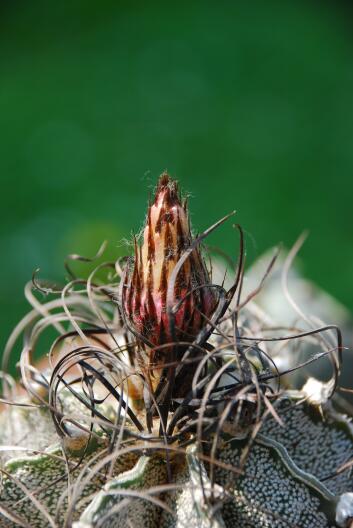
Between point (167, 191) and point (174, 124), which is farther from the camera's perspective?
point (174, 124)

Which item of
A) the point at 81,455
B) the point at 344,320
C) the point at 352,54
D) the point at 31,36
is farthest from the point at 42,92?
the point at 81,455

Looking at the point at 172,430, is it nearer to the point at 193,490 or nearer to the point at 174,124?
the point at 193,490

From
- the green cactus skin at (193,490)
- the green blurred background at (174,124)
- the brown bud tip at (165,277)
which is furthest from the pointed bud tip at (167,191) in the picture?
the green blurred background at (174,124)

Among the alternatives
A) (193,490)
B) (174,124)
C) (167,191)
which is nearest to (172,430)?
(193,490)

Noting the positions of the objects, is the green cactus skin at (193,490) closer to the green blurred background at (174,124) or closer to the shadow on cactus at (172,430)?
the shadow on cactus at (172,430)

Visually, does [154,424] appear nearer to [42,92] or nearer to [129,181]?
[129,181]

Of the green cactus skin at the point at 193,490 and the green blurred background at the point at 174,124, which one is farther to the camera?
the green blurred background at the point at 174,124
